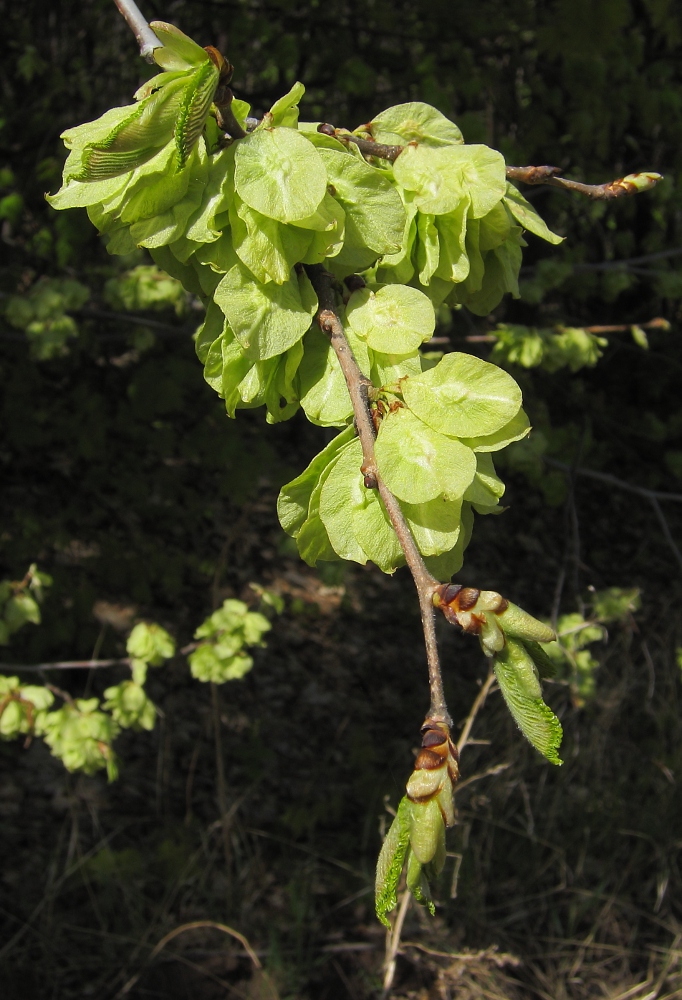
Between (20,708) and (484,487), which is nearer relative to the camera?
(484,487)

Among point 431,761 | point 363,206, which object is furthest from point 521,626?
point 363,206

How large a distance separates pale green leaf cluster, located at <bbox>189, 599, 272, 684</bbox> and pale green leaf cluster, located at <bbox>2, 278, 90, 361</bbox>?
1.05m

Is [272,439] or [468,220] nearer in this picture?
[468,220]

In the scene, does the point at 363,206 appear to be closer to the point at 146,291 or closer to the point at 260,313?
the point at 260,313

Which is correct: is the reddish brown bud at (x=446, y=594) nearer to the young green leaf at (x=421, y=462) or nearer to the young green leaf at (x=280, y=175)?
the young green leaf at (x=421, y=462)

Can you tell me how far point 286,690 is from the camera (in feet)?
14.6

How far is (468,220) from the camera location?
943 millimetres

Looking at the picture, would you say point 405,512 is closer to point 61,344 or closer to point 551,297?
point 61,344

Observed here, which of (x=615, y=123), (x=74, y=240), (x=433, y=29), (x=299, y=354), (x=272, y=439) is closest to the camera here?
(x=299, y=354)

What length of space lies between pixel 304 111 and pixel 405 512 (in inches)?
137

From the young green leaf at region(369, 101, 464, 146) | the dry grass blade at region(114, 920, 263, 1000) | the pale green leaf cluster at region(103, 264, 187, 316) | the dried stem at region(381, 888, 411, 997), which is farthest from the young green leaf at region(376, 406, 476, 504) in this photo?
the dry grass blade at region(114, 920, 263, 1000)

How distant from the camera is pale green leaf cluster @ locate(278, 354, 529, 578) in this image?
0.75m

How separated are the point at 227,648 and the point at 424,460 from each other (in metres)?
2.07

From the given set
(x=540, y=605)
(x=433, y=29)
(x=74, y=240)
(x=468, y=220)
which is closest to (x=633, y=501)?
(x=540, y=605)
